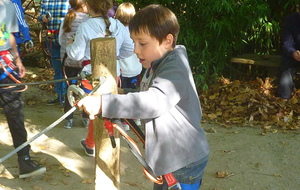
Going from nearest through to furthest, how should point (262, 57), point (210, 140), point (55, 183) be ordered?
point (55, 183) → point (210, 140) → point (262, 57)

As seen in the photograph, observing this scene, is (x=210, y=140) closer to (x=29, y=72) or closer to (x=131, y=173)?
(x=131, y=173)

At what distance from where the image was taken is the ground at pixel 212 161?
12.8ft

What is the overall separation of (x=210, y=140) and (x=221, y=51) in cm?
193

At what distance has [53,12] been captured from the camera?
562 cm

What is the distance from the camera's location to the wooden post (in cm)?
270

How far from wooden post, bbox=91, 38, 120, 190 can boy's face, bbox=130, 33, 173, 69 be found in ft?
1.54

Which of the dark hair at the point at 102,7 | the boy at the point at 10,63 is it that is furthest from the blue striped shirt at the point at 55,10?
the boy at the point at 10,63

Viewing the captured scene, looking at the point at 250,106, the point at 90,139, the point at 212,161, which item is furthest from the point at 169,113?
the point at 250,106

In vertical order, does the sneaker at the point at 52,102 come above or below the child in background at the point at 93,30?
below

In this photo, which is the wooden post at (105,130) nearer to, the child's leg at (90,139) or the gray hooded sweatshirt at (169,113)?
the gray hooded sweatshirt at (169,113)

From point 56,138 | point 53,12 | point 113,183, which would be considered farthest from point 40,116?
point 113,183

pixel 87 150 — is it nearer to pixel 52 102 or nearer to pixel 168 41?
pixel 52 102

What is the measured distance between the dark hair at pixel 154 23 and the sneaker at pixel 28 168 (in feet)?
6.72

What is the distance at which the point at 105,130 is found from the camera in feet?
9.30
